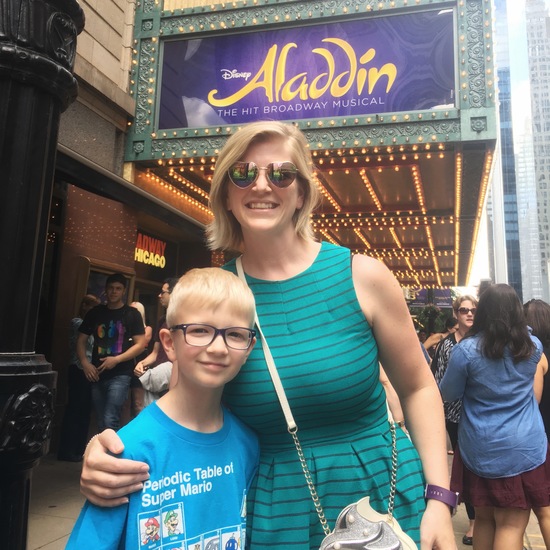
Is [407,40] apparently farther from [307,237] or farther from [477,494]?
[307,237]

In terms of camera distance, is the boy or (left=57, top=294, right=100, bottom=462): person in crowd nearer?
the boy

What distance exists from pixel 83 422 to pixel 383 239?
38.2ft

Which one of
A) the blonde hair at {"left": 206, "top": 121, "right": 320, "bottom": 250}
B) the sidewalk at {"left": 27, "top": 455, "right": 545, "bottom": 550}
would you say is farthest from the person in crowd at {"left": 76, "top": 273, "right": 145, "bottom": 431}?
the blonde hair at {"left": 206, "top": 121, "right": 320, "bottom": 250}

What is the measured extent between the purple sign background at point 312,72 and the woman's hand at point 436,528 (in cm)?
795

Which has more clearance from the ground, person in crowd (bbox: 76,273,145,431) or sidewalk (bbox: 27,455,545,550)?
person in crowd (bbox: 76,273,145,431)

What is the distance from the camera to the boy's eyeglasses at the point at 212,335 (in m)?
1.40

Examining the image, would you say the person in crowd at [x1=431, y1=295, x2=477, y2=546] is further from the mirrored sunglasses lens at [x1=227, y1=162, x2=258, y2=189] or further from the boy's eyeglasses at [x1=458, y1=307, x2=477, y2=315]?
the mirrored sunglasses lens at [x1=227, y1=162, x2=258, y2=189]

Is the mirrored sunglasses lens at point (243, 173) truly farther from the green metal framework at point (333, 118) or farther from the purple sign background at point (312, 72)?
the purple sign background at point (312, 72)

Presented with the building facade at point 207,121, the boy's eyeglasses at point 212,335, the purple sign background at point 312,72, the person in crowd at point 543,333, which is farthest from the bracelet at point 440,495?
the purple sign background at point 312,72

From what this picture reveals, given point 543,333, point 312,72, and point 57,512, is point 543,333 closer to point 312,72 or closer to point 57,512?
point 57,512

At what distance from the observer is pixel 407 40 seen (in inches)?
336

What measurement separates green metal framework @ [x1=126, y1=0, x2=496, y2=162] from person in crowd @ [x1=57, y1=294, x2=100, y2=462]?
4.17 meters

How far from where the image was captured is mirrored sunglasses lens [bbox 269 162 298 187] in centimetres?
161

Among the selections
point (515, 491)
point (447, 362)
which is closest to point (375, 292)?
point (515, 491)
